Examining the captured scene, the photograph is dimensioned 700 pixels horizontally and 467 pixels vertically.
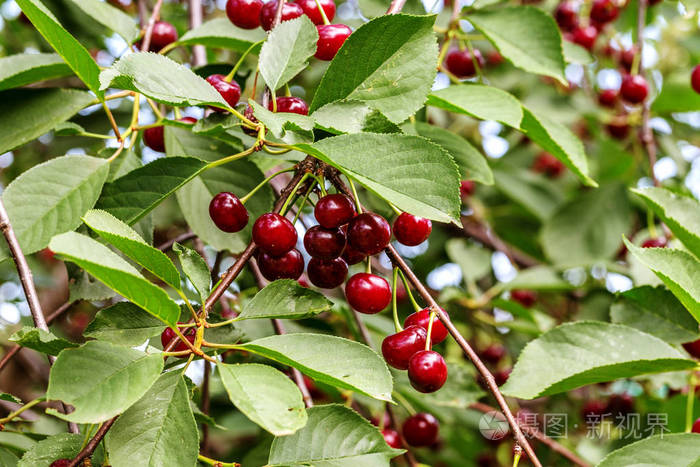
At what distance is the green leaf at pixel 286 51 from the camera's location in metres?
0.95

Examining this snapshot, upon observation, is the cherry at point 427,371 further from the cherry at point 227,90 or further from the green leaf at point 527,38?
the green leaf at point 527,38

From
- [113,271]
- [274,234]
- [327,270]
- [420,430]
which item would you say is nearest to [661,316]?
[420,430]

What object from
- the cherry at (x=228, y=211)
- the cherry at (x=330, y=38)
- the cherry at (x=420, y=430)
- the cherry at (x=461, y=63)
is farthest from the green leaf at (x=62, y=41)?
the cherry at (x=461, y=63)

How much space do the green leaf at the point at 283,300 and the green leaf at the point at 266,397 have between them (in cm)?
11

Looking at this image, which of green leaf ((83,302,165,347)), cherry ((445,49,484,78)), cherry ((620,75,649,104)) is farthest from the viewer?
cherry ((620,75,649,104))

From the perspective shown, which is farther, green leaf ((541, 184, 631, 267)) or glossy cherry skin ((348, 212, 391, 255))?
green leaf ((541, 184, 631, 267))

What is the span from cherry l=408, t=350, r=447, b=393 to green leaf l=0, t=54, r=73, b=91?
33.2 inches

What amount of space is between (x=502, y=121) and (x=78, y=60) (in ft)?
2.23

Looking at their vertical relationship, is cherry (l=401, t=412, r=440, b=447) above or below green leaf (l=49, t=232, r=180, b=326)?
below

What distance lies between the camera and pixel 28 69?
1.18 meters

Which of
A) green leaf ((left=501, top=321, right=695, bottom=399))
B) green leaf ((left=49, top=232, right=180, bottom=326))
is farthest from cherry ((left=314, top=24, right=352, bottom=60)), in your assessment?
green leaf ((left=501, top=321, right=695, bottom=399))

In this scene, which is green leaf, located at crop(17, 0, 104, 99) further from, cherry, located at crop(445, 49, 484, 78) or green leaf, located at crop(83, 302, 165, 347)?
cherry, located at crop(445, 49, 484, 78)

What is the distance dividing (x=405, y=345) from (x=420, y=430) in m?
0.61

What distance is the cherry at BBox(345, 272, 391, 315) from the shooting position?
3.34ft
